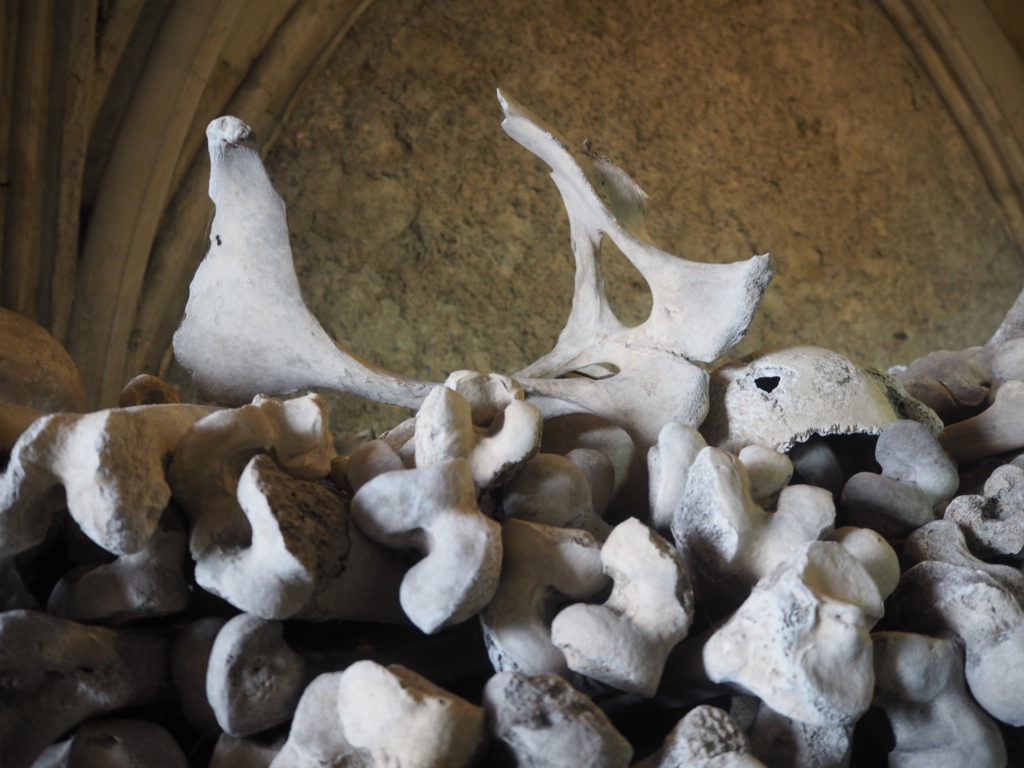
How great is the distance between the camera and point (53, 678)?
578 mm

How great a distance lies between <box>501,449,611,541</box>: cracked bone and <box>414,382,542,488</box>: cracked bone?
2 cm

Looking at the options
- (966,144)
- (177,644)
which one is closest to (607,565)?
(177,644)

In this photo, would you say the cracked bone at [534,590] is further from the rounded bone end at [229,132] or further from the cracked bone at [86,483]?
the rounded bone end at [229,132]

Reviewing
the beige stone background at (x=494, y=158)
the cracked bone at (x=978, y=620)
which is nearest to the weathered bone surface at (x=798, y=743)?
the cracked bone at (x=978, y=620)

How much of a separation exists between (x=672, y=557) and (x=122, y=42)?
178 cm

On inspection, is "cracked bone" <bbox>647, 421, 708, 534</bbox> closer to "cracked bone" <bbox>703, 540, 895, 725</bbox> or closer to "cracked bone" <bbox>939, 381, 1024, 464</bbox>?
"cracked bone" <bbox>703, 540, 895, 725</bbox>

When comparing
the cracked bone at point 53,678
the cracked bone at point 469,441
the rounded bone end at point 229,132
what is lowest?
the cracked bone at point 53,678

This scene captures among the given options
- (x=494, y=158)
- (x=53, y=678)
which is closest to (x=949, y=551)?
(x=53, y=678)

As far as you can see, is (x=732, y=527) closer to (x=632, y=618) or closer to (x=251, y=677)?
(x=632, y=618)

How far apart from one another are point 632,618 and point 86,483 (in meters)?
0.32

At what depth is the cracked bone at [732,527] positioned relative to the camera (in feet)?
2.17

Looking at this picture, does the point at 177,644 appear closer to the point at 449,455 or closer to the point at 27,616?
the point at 27,616

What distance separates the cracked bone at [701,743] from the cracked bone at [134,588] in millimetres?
291

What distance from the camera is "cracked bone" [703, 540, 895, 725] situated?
0.57 m
